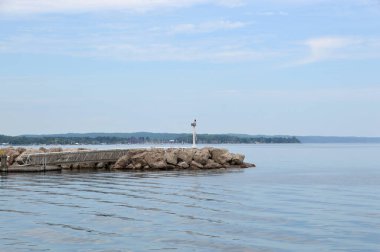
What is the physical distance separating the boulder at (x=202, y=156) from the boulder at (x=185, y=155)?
39cm

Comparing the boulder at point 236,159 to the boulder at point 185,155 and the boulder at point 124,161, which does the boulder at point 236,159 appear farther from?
the boulder at point 124,161

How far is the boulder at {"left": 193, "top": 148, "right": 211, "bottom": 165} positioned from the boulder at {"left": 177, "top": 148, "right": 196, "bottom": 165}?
393 millimetres

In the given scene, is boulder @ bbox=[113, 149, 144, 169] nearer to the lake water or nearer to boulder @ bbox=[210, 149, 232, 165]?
boulder @ bbox=[210, 149, 232, 165]

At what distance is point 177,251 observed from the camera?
17.0 metres

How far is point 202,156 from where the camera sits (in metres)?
57.8

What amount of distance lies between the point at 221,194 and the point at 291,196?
11.9 feet

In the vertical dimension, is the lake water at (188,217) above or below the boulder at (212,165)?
below

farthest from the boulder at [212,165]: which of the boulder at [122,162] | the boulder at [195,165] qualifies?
the boulder at [122,162]

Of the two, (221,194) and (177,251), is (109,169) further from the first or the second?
(177,251)

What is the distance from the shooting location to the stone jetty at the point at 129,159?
5612cm

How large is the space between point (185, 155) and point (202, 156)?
165 cm

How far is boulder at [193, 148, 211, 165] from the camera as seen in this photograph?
57469 mm

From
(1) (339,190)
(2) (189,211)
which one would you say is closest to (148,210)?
(2) (189,211)

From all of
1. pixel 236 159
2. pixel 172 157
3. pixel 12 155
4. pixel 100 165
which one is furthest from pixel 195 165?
pixel 12 155
